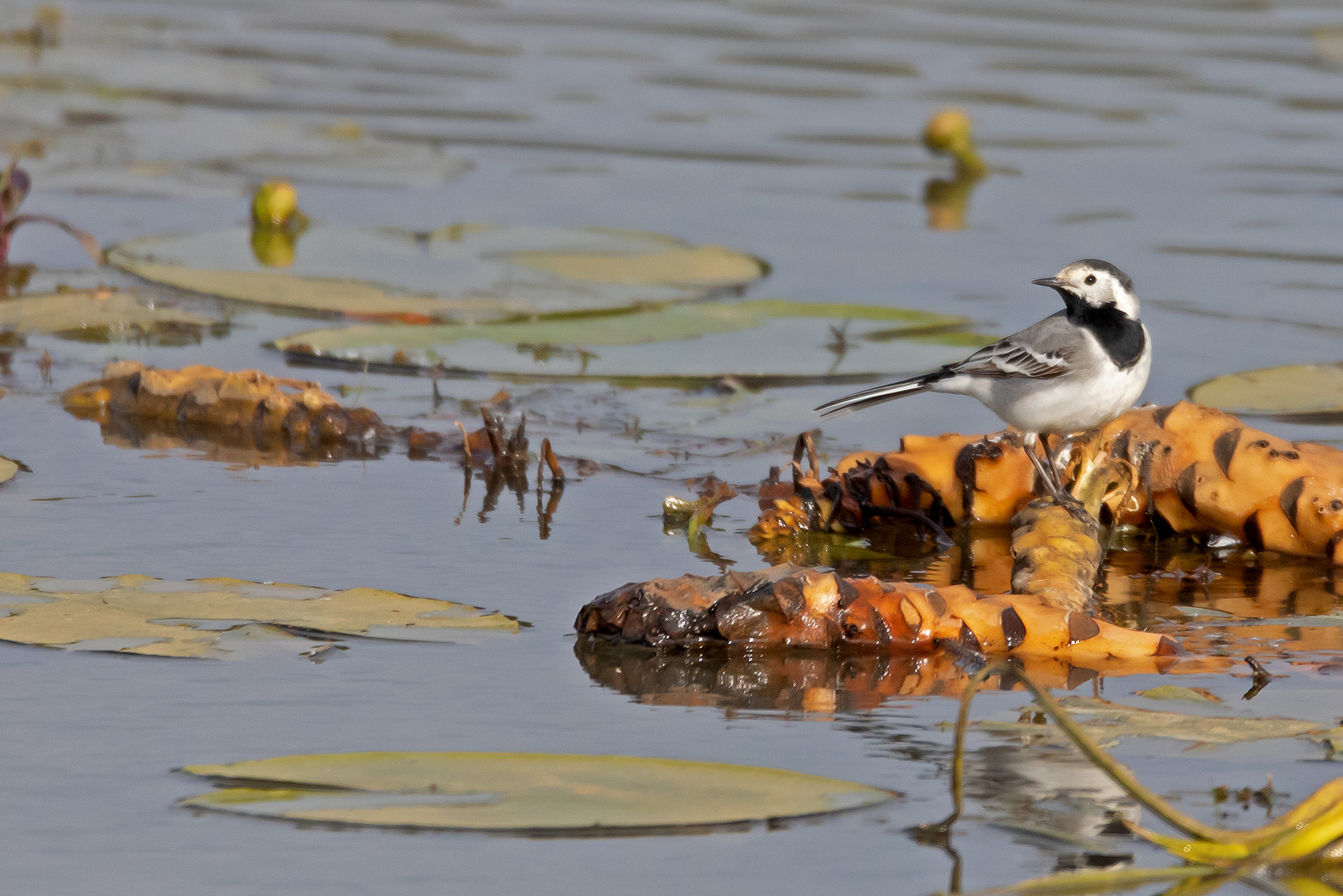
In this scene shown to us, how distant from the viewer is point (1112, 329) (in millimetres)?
5711

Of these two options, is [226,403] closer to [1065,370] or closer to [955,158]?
[1065,370]

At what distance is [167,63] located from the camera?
15.2 metres

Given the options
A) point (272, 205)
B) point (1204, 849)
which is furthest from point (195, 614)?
point (272, 205)

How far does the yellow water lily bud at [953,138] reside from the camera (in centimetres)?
1173

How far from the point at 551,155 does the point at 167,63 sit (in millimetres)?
4646

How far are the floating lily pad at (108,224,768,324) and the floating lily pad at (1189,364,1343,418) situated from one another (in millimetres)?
2418

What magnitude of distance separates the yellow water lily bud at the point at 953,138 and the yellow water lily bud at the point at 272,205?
4349 mm

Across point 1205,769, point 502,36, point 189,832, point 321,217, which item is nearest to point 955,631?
point 1205,769

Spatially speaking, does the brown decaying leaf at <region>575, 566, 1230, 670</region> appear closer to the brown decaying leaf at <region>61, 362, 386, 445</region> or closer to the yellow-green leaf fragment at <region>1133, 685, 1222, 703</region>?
the yellow-green leaf fragment at <region>1133, 685, 1222, 703</region>

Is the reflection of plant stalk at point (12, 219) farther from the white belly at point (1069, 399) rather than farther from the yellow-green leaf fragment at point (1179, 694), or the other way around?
the yellow-green leaf fragment at point (1179, 694)

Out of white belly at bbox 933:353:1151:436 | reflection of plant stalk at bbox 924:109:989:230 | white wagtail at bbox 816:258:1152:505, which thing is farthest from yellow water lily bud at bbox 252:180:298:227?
white belly at bbox 933:353:1151:436

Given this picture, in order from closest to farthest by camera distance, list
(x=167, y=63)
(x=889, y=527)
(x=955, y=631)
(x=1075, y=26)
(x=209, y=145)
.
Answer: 1. (x=955, y=631)
2. (x=889, y=527)
3. (x=209, y=145)
4. (x=167, y=63)
5. (x=1075, y=26)

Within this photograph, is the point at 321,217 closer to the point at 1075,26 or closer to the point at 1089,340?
the point at 1089,340

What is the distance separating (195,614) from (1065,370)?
2.66 m
